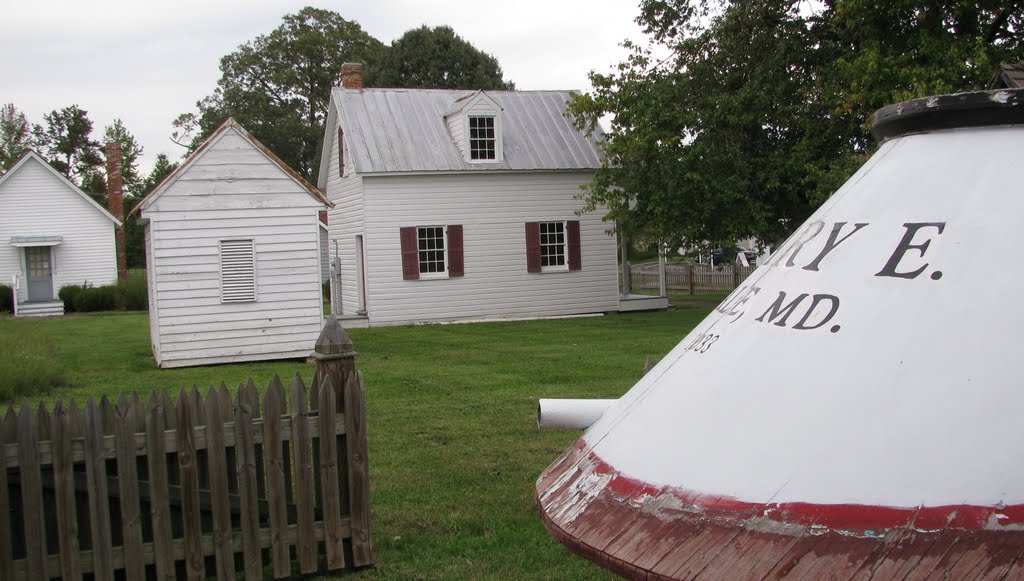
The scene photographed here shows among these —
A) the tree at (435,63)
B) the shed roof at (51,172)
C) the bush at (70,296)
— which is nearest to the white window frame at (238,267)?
the bush at (70,296)

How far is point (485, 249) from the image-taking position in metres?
25.2

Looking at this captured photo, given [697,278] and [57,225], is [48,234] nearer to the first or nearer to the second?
[57,225]

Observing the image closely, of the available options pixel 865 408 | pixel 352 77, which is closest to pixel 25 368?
pixel 865 408

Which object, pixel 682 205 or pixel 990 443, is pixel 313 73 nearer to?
pixel 682 205

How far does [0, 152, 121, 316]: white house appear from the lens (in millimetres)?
35844

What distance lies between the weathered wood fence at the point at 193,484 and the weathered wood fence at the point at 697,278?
26.2 metres

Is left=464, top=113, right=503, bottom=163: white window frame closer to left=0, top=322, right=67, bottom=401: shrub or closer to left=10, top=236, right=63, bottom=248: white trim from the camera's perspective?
left=0, top=322, right=67, bottom=401: shrub

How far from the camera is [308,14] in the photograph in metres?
60.3

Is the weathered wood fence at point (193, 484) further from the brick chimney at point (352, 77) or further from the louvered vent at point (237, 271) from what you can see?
the brick chimney at point (352, 77)

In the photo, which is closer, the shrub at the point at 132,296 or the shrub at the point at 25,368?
the shrub at the point at 25,368

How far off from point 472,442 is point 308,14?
56219mm

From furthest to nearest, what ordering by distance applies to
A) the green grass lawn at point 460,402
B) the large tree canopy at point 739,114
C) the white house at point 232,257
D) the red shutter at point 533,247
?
1. the red shutter at point 533,247
2. the large tree canopy at point 739,114
3. the white house at point 232,257
4. the green grass lawn at point 460,402

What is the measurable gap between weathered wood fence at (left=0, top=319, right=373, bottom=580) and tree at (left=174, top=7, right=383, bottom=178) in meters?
54.8

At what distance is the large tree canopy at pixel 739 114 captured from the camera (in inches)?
722
